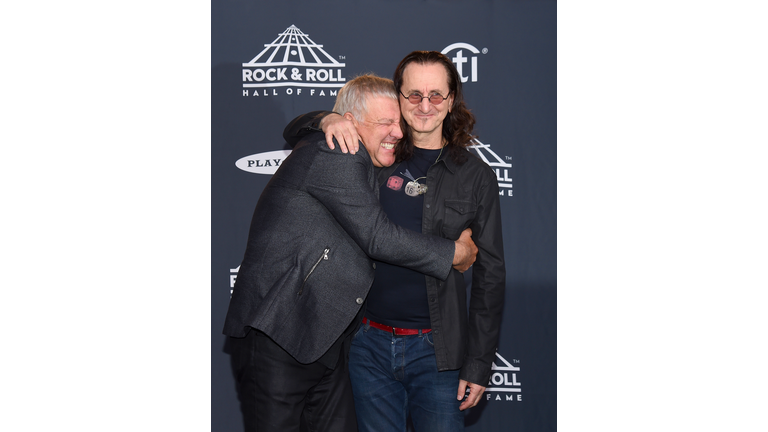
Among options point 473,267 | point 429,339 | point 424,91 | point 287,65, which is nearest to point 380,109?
point 424,91

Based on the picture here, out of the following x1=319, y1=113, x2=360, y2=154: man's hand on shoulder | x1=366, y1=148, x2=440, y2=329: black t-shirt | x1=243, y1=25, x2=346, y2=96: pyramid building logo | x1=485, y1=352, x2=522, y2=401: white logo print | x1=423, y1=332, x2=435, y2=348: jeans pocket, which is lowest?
x1=485, y1=352, x2=522, y2=401: white logo print

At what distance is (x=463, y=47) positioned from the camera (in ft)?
9.98

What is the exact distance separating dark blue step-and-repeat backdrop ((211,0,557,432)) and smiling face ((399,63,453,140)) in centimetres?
120

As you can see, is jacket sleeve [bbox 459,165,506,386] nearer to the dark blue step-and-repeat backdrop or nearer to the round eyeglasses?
the round eyeglasses

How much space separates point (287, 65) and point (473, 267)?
1.84m

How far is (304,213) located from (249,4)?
1.97 meters

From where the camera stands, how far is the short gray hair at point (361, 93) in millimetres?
1864

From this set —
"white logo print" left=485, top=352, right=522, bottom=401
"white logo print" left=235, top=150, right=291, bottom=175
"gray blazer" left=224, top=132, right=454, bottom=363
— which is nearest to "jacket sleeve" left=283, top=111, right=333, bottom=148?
"gray blazer" left=224, top=132, right=454, bottom=363

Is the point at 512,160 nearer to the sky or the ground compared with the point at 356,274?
nearer to the sky

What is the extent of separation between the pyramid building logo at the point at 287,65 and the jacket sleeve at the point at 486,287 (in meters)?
1.56

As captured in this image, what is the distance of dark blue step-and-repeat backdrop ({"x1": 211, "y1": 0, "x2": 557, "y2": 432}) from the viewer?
3049 mm

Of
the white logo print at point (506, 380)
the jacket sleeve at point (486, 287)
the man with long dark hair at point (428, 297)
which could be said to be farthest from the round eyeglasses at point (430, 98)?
the white logo print at point (506, 380)
